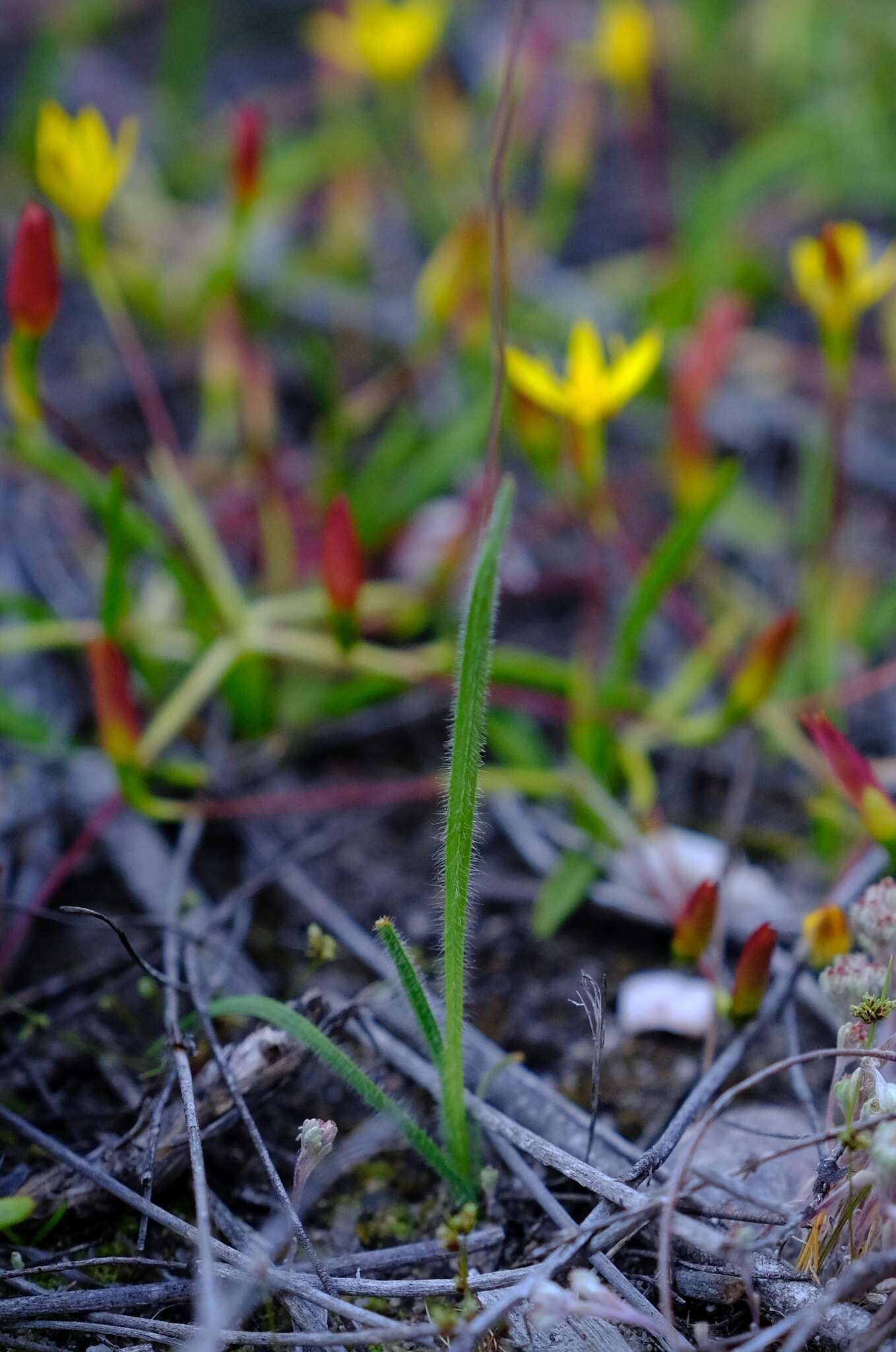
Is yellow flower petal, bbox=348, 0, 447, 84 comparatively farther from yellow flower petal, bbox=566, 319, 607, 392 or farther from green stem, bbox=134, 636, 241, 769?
green stem, bbox=134, 636, 241, 769

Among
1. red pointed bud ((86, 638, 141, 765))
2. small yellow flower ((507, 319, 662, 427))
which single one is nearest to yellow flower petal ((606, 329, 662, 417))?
small yellow flower ((507, 319, 662, 427))

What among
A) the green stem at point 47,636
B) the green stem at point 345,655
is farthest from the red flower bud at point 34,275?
the green stem at point 345,655

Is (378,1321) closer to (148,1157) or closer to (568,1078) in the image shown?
(148,1157)

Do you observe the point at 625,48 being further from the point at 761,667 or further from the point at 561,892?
the point at 561,892

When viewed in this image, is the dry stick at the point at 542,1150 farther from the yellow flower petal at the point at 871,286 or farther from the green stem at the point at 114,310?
the yellow flower petal at the point at 871,286

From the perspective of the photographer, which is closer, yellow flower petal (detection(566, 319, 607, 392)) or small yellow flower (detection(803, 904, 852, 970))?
small yellow flower (detection(803, 904, 852, 970))

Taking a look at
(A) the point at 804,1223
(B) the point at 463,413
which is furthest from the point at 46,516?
(A) the point at 804,1223
